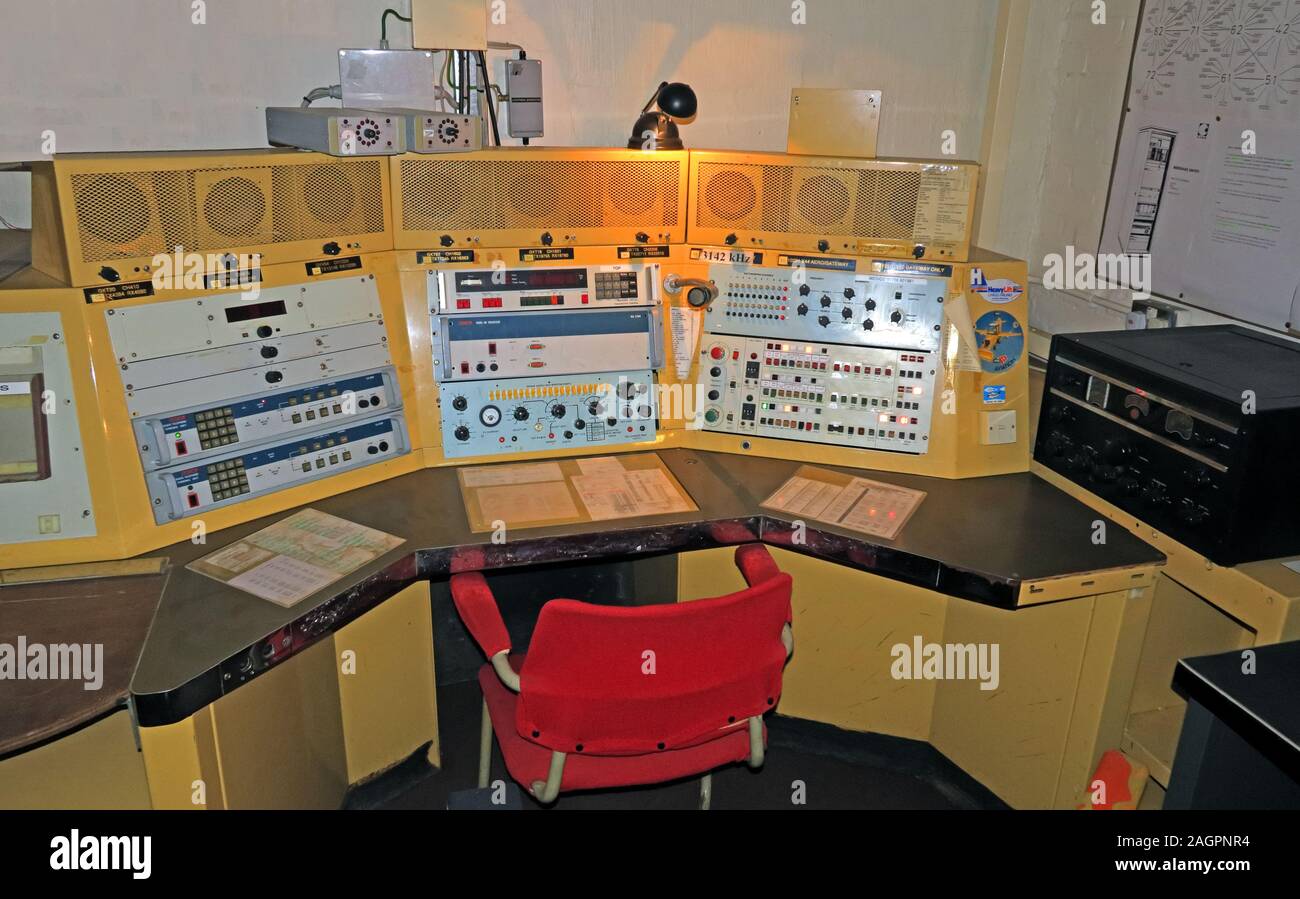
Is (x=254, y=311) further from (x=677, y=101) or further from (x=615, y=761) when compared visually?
(x=615, y=761)

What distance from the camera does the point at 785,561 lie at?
2.67 meters

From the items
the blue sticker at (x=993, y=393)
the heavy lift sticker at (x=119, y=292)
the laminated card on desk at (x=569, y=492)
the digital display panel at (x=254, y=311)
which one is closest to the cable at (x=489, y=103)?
the digital display panel at (x=254, y=311)

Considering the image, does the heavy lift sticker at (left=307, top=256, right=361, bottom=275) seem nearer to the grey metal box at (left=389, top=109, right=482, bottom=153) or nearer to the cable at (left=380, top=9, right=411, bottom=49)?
the grey metal box at (left=389, top=109, right=482, bottom=153)

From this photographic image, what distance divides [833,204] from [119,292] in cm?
175

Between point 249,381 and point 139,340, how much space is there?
254mm

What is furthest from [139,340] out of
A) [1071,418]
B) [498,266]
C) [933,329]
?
[1071,418]

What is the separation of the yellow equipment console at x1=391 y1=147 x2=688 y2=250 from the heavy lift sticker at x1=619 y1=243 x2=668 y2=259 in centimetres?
2

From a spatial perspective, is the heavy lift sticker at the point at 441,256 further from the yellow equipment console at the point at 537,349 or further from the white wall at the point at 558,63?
the white wall at the point at 558,63

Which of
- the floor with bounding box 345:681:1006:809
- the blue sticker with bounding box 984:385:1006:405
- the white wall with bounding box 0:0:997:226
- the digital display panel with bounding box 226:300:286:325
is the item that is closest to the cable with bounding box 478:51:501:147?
the white wall with bounding box 0:0:997:226

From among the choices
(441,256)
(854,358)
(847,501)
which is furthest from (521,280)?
(847,501)

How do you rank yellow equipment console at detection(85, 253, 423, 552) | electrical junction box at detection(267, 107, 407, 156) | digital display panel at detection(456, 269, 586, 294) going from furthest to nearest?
digital display panel at detection(456, 269, 586, 294) → electrical junction box at detection(267, 107, 407, 156) → yellow equipment console at detection(85, 253, 423, 552)

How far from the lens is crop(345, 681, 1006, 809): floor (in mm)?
2648
